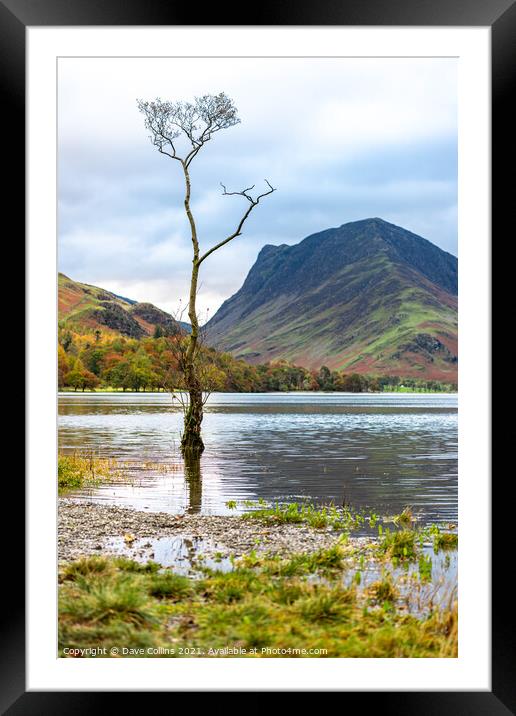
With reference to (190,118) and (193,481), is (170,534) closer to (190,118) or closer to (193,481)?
(193,481)

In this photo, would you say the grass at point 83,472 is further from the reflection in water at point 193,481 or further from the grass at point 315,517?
the grass at point 315,517

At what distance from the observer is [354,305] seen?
88500mm

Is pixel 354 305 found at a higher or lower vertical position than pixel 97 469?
higher

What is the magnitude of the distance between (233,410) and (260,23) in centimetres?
2981

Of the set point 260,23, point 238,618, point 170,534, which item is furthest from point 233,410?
point 260,23

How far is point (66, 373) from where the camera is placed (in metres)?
33.3

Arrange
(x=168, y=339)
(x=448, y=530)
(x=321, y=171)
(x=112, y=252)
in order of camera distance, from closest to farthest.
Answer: (x=448, y=530)
(x=168, y=339)
(x=112, y=252)
(x=321, y=171)

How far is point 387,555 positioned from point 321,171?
82063mm

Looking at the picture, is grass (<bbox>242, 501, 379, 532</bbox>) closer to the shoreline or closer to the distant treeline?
the shoreline
